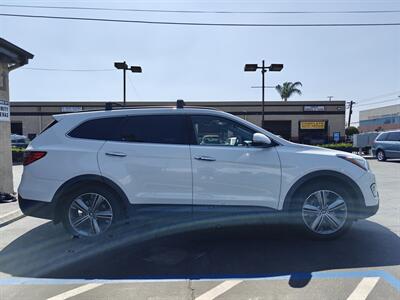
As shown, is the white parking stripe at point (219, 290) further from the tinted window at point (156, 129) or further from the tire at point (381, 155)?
the tire at point (381, 155)

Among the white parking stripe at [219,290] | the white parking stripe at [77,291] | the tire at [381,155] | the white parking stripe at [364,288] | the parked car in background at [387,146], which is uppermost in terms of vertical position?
the parked car in background at [387,146]

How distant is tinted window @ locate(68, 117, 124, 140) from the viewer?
5.14 metres

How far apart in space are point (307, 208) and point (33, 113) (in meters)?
37.8

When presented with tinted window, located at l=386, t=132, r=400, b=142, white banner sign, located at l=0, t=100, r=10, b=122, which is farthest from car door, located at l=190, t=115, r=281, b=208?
tinted window, located at l=386, t=132, r=400, b=142

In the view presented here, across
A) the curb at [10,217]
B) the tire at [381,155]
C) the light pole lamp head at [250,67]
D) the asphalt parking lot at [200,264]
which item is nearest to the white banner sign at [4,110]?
the curb at [10,217]

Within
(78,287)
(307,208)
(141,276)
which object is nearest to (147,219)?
(141,276)

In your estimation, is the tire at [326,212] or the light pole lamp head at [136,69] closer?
the tire at [326,212]

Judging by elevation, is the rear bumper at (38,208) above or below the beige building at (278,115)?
below

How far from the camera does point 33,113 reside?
37.5 m

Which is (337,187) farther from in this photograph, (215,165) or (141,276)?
(141,276)

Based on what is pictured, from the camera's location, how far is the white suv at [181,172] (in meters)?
4.92

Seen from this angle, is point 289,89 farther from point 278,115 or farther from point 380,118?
point 380,118

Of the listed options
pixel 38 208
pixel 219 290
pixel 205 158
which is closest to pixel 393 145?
pixel 205 158

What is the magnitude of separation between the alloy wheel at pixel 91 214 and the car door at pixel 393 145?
18683mm
